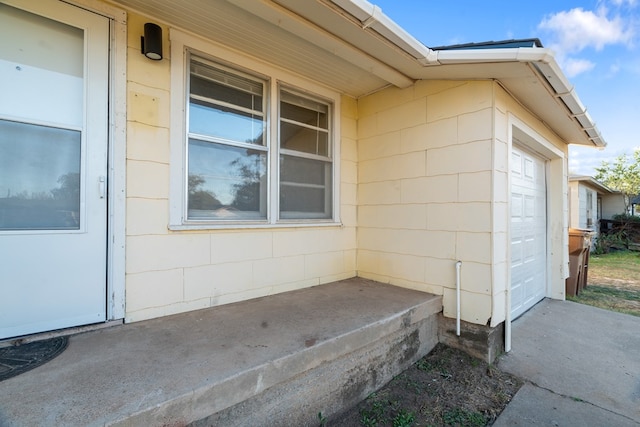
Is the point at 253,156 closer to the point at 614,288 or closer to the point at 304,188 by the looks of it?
the point at 304,188

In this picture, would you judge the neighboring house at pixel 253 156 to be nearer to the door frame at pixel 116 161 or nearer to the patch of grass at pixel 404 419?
the door frame at pixel 116 161

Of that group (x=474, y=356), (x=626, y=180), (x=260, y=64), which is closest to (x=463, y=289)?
(x=474, y=356)

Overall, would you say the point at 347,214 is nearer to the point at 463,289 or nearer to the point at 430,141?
the point at 430,141

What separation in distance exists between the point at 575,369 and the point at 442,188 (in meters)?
1.88

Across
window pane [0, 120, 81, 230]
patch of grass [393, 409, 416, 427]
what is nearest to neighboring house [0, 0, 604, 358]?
window pane [0, 120, 81, 230]

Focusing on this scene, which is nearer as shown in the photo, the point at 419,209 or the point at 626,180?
the point at 419,209

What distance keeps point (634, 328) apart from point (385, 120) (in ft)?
12.0

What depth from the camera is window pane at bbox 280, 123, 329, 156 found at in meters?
2.98

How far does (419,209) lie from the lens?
2.97 m

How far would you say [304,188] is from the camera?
3.15m

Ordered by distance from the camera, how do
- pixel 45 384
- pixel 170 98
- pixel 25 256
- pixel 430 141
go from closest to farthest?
pixel 45 384 → pixel 25 256 → pixel 170 98 → pixel 430 141

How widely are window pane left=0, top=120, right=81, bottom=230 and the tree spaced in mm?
19652

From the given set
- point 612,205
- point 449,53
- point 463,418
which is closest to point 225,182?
point 449,53

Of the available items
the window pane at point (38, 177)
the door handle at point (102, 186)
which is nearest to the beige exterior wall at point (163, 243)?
the door handle at point (102, 186)
